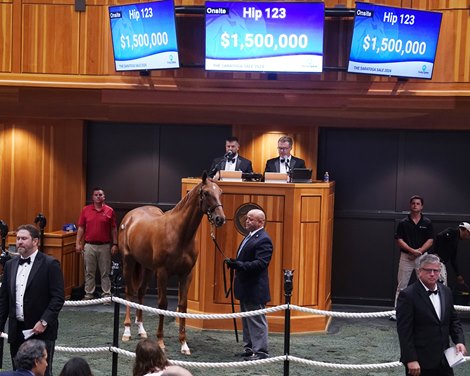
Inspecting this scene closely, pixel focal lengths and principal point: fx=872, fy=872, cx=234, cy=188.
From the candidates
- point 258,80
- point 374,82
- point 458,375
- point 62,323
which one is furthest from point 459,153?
point 62,323

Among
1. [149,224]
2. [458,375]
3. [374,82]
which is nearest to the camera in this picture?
[458,375]

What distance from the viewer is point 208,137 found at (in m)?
13.8

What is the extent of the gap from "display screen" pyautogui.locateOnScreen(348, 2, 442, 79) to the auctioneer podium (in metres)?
1.81

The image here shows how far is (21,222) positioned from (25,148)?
118cm

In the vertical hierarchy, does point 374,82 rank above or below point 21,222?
above

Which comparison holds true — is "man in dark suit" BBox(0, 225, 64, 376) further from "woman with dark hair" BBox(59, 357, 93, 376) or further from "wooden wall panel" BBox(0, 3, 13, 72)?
"wooden wall panel" BBox(0, 3, 13, 72)

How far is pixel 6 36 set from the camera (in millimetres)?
12938

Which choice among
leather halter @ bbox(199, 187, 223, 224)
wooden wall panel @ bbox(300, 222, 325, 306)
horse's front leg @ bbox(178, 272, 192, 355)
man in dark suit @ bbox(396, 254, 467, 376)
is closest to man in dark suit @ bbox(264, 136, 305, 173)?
wooden wall panel @ bbox(300, 222, 325, 306)

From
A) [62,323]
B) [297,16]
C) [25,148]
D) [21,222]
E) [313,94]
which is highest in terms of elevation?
[297,16]

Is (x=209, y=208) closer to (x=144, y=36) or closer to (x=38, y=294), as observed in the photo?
(x=38, y=294)

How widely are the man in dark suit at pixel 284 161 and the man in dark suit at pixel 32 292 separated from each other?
4.92 metres

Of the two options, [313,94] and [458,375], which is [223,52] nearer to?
[313,94]

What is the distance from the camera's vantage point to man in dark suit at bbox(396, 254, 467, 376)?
6.45 metres

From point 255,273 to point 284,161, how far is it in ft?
8.54
